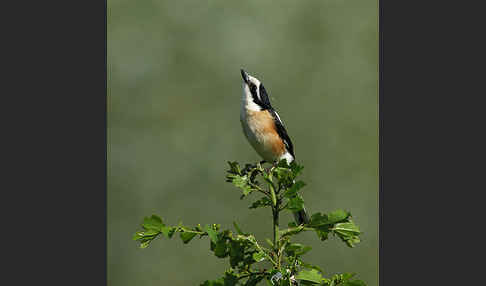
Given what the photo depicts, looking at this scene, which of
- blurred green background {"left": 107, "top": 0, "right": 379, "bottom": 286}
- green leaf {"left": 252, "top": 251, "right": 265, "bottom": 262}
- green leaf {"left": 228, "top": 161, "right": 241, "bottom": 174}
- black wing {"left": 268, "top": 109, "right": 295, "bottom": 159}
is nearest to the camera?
green leaf {"left": 252, "top": 251, "right": 265, "bottom": 262}

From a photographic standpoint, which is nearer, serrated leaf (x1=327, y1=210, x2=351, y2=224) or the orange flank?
serrated leaf (x1=327, y1=210, x2=351, y2=224)

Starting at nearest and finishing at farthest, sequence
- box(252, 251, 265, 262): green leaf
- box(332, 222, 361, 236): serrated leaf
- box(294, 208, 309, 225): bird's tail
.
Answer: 1. box(252, 251, 265, 262): green leaf
2. box(332, 222, 361, 236): serrated leaf
3. box(294, 208, 309, 225): bird's tail

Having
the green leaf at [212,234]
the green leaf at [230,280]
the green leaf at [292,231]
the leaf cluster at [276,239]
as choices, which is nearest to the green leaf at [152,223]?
the leaf cluster at [276,239]

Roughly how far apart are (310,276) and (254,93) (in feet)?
2.79

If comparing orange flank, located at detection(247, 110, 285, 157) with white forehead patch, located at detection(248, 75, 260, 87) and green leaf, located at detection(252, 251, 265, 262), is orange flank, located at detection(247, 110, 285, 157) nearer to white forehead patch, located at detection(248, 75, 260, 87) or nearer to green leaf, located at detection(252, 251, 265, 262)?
white forehead patch, located at detection(248, 75, 260, 87)

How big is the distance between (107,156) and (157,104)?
1.05ft

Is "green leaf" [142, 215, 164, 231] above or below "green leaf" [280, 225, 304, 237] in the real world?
above

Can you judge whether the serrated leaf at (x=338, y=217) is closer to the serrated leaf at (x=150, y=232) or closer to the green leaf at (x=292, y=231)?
the green leaf at (x=292, y=231)

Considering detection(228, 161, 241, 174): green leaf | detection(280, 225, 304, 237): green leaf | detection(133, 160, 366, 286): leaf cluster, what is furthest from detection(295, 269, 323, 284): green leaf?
detection(228, 161, 241, 174): green leaf

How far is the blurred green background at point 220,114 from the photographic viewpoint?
9.78ft

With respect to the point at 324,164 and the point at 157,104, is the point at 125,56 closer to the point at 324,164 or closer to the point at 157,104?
the point at 157,104

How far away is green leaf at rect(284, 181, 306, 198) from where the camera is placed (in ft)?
7.07

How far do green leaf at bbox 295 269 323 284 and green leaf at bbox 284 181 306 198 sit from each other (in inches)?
9.4

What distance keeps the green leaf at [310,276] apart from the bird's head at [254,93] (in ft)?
2.61
